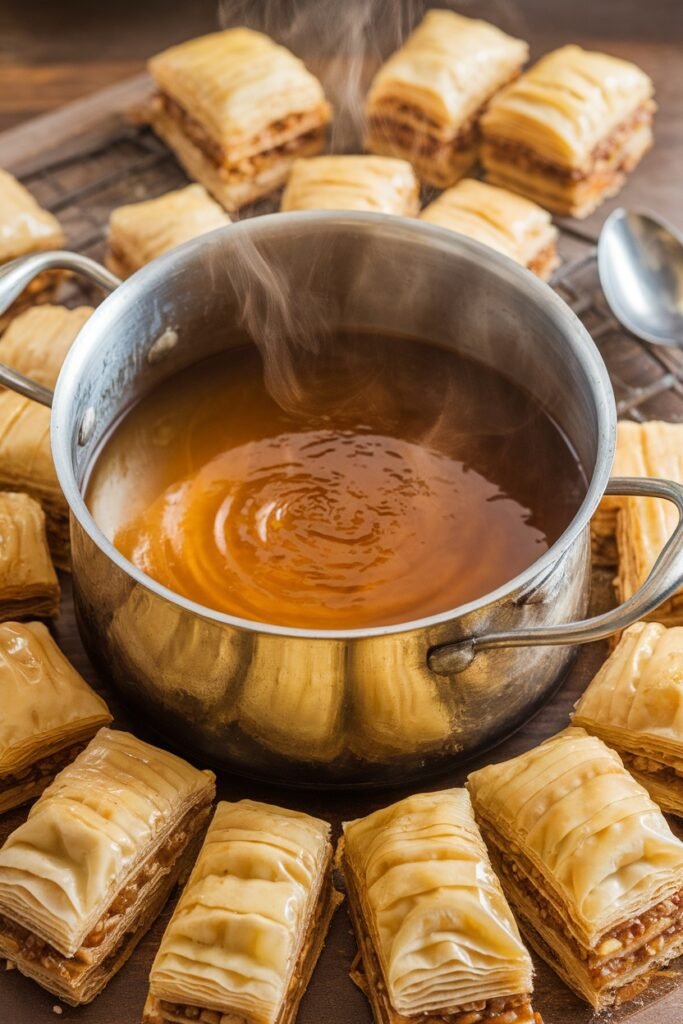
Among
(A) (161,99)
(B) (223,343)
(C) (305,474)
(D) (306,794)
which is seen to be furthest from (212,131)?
(D) (306,794)

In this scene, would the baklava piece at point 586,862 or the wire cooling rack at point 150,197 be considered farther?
the wire cooling rack at point 150,197

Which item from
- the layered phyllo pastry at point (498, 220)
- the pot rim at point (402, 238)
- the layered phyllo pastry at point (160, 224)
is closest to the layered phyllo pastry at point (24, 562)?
the pot rim at point (402, 238)

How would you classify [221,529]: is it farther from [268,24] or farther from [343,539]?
[268,24]

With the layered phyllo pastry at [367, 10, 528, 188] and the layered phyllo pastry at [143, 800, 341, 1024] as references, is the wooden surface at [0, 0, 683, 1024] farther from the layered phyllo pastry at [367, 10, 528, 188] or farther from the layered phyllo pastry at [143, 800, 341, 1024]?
the layered phyllo pastry at [367, 10, 528, 188]

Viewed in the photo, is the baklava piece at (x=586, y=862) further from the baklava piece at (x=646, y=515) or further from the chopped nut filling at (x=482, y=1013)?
the baklava piece at (x=646, y=515)

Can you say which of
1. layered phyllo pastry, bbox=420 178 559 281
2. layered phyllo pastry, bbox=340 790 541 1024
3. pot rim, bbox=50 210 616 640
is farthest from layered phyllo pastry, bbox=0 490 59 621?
layered phyllo pastry, bbox=420 178 559 281

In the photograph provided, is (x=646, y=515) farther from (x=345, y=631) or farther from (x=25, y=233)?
(x=25, y=233)
